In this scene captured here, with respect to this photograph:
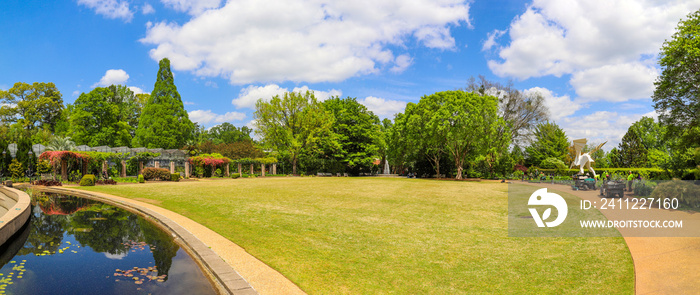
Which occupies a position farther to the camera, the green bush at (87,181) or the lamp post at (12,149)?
the lamp post at (12,149)

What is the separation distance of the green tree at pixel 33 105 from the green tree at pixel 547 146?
77.5 m

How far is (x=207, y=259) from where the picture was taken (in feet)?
24.1

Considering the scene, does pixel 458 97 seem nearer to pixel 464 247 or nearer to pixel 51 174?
pixel 464 247

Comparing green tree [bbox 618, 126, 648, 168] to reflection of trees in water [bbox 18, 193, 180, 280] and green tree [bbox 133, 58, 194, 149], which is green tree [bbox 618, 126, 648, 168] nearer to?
reflection of trees in water [bbox 18, 193, 180, 280]

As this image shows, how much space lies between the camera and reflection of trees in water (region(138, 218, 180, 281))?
25.6 feet

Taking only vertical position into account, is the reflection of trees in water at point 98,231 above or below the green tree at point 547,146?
below

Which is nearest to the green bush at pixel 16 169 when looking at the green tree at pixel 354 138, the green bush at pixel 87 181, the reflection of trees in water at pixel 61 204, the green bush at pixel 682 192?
the green bush at pixel 87 181

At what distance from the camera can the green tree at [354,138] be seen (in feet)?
173

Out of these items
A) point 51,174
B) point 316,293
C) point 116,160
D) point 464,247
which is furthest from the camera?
point 116,160

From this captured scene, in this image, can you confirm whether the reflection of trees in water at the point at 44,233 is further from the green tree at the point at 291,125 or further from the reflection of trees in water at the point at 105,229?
the green tree at the point at 291,125

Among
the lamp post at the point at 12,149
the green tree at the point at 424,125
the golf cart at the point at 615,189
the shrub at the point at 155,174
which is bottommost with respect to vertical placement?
the golf cart at the point at 615,189

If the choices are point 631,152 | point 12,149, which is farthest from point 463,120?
point 12,149

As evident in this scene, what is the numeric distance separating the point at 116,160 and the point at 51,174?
17.4 feet

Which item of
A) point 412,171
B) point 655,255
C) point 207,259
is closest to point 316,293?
point 207,259
